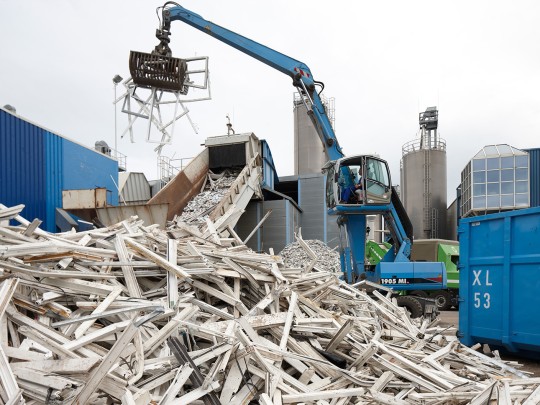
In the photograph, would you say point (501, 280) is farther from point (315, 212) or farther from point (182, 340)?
point (315, 212)

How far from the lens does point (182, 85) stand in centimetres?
1352

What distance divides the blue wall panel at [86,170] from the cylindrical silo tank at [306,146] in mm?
14475

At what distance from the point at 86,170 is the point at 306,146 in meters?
16.2

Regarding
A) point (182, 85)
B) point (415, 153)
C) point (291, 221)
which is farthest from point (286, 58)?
point (415, 153)

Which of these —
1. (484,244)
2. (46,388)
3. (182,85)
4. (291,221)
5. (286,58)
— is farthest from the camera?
(291,221)

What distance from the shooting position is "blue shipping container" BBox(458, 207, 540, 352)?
4738 millimetres

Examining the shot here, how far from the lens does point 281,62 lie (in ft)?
38.8

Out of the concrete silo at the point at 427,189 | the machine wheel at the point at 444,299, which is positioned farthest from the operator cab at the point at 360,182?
the concrete silo at the point at 427,189

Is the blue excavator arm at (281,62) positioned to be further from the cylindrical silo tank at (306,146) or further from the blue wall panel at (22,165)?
the cylindrical silo tank at (306,146)

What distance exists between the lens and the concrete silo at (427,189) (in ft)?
80.8

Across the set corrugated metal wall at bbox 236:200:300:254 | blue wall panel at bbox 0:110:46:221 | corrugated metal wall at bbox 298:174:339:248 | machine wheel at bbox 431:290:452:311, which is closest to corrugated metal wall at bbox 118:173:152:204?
corrugated metal wall at bbox 236:200:300:254

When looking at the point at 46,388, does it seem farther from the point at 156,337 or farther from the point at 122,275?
the point at 122,275

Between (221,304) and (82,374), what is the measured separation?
1612 millimetres

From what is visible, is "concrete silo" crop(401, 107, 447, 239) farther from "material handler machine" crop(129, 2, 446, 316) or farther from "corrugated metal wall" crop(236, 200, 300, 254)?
"material handler machine" crop(129, 2, 446, 316)
